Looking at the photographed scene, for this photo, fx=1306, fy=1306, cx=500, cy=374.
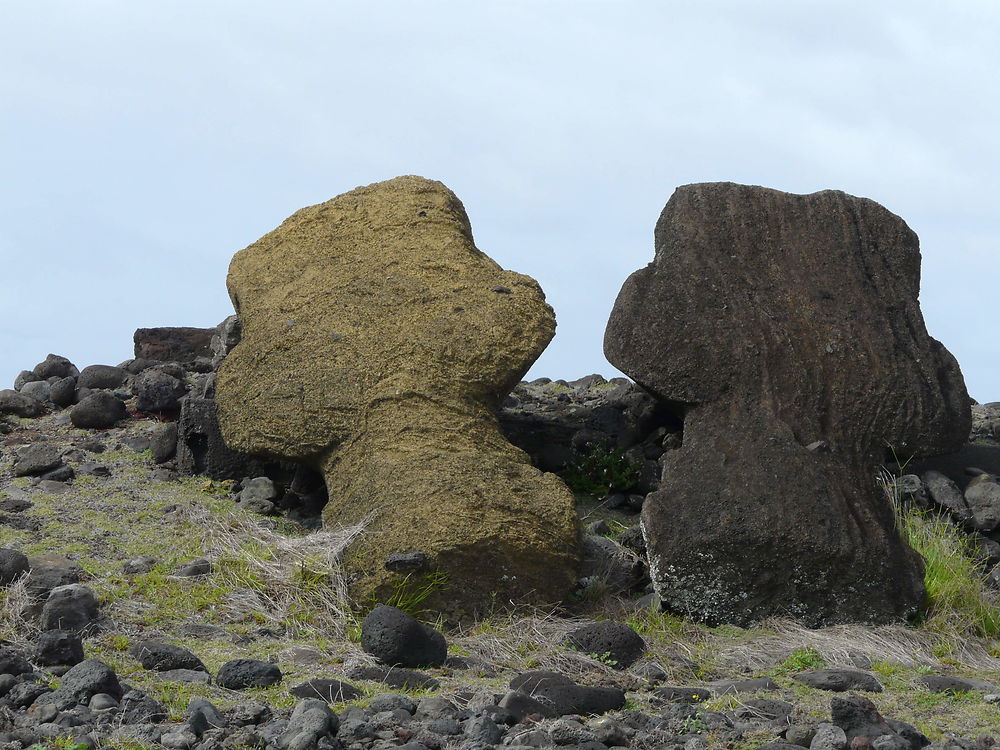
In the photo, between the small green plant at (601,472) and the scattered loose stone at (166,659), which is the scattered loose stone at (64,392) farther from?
the scattered loose stone at (166,659)

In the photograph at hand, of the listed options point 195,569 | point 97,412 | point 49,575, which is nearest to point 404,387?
point 195,569

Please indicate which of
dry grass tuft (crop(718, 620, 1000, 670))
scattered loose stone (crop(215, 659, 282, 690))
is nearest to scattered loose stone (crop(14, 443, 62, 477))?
scattered loose stone (crop(215, 659, 282, 690))

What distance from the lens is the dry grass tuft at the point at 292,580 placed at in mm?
6992

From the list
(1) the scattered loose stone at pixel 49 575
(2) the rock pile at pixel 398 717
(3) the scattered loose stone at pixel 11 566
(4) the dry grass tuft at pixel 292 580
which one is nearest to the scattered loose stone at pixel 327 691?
(2) the rock pile at pixel 398 717

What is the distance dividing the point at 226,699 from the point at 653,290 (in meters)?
4.07

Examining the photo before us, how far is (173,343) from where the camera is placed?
40.7 feet

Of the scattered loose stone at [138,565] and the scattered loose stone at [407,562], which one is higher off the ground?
the scattered loose stone at [407,562]

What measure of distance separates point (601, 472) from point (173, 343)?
16.6 ft

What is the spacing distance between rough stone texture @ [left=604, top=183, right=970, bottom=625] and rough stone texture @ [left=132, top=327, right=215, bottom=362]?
530 centimetres

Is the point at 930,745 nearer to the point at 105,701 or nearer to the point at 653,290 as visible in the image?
the point at 105,701

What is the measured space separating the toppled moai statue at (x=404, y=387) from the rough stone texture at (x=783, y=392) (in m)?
0.70

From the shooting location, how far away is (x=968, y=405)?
28.1ft

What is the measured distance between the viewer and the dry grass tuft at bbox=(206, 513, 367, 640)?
275 inches

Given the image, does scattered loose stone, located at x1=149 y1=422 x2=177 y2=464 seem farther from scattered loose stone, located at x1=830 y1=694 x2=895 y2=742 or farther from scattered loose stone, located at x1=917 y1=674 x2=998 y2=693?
scattered loose stone, located at x1=830 y1=694 x2=895 y2=742
